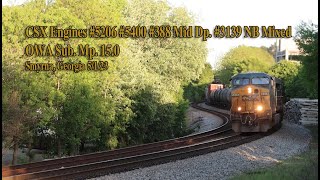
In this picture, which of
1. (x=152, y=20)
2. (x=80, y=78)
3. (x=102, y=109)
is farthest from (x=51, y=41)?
(x=152, y=20)

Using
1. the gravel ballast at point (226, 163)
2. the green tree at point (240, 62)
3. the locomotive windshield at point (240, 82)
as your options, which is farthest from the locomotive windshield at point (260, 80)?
the green tree at point (240, 62)

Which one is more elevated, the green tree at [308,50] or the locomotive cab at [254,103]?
the green tree at [308,50]

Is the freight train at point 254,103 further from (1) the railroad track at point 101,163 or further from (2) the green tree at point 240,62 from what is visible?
(2) the green tree at point 240,62

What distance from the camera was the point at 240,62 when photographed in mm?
94750

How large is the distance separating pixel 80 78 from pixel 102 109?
7.95 ft

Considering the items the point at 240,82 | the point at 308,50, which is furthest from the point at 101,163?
the point at 240,82

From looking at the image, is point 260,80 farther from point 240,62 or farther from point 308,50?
point 240,62

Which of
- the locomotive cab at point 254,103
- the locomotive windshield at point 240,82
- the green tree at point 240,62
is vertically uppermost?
the green tree at point 240,62

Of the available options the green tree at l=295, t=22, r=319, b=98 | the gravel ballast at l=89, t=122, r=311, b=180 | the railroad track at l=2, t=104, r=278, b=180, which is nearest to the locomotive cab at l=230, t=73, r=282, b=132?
the gravel ballast at l=89, t=122, r=311, b=180

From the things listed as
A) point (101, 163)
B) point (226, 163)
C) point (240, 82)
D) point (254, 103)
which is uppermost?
point (240, 82)

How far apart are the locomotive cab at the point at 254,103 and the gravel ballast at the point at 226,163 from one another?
2764 mm

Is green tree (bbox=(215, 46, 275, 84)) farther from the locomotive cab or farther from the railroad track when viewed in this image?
the railroad track

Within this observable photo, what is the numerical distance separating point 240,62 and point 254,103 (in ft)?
241

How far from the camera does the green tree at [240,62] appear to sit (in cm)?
9168
